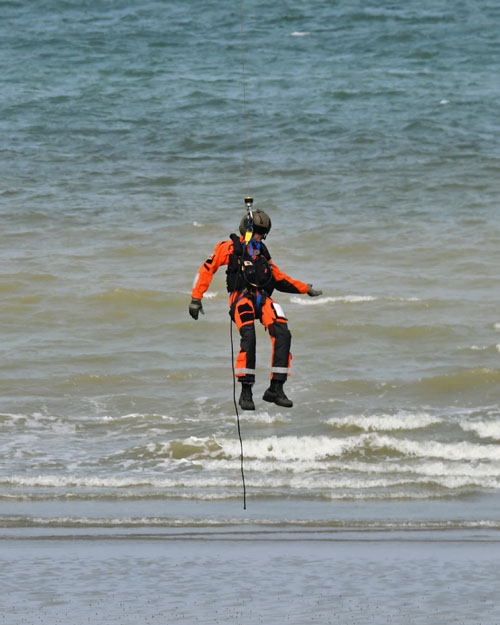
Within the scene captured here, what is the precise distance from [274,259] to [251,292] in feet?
46.2

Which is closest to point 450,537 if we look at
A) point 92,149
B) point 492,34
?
point 92,149

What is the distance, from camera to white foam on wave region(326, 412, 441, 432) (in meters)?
15.5

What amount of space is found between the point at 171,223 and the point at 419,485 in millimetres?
15741

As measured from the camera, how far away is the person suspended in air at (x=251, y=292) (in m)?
10.5

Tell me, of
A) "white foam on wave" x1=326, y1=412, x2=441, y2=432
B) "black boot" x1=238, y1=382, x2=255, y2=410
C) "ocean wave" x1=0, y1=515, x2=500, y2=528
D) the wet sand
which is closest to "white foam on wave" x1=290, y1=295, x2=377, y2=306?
"white foam on wave" x1=326, y1=412, x2=441, y2=432

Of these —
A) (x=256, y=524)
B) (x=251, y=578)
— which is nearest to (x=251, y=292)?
(x=256, y=524)

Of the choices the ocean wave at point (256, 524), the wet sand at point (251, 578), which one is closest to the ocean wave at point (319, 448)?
the ocean wave at point (256, 524)

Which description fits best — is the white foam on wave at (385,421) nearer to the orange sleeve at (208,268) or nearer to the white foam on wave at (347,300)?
the orange sleeve at (208,268)

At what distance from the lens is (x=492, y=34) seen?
4803 cm

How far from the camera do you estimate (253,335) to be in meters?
10.7

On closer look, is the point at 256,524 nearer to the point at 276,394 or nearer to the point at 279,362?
the point at 276,394

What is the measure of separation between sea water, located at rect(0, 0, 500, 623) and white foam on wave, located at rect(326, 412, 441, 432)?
43mm

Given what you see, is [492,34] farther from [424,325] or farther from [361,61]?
[424,325]

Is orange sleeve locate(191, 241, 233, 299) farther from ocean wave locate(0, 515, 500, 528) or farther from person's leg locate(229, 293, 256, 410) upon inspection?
ocean wave locate(0, 515, 500, 528)
